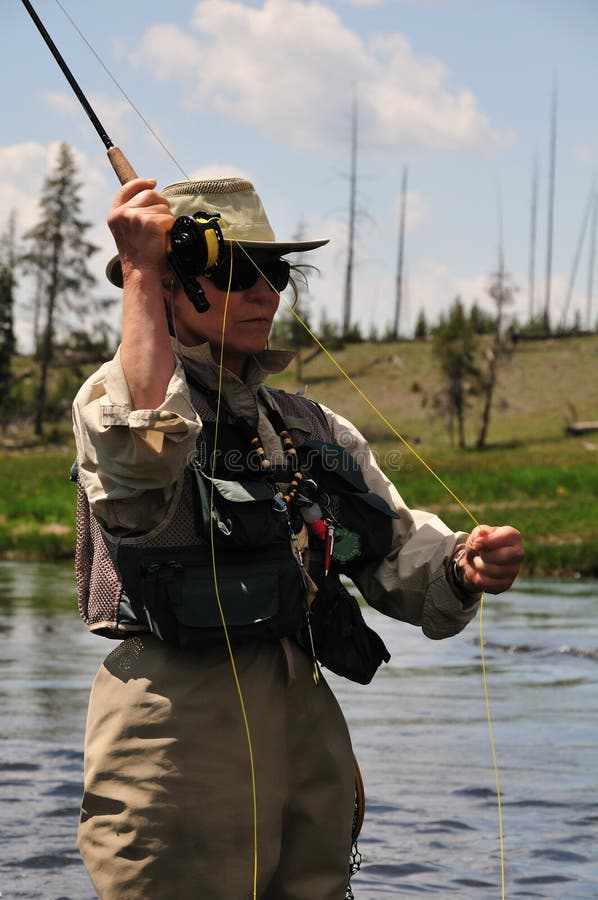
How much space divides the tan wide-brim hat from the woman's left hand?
0.76m

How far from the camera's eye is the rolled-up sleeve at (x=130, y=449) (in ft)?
9.52

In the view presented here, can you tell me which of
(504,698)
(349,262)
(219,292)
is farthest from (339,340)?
(219,292)

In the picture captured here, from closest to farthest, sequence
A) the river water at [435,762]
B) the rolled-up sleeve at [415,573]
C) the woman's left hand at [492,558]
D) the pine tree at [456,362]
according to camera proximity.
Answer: the woman's left hand at [492,558] < the rolled-up sleeve at [415,573] < the river water at [435,762] < the pine tree at [456,362]

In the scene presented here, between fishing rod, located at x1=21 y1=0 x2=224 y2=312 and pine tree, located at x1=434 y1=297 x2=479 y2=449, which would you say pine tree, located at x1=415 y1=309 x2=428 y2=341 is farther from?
fishing rod, located at x1=21 y1=0 x2=224 y2=312

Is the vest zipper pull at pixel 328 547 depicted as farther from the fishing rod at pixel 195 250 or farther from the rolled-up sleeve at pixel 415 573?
the fishing rod at pixel 195 250

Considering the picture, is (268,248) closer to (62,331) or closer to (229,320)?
(229,320)

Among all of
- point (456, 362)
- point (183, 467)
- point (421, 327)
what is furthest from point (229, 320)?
point (421, 327)

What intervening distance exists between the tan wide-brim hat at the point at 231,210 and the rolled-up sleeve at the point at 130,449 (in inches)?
16.4

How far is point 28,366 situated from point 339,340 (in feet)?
60.8

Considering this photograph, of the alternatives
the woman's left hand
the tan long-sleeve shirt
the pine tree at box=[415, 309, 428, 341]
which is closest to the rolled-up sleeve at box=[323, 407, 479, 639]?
the tan long-sleeve shirt

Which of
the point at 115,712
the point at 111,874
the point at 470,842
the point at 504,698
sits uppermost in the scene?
the point at 115,712

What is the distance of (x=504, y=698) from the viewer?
9930 mm

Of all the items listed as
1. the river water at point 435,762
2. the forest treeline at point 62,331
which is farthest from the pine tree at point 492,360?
the river water at point 435,762

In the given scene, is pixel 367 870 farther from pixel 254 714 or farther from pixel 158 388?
pixel 158 388
